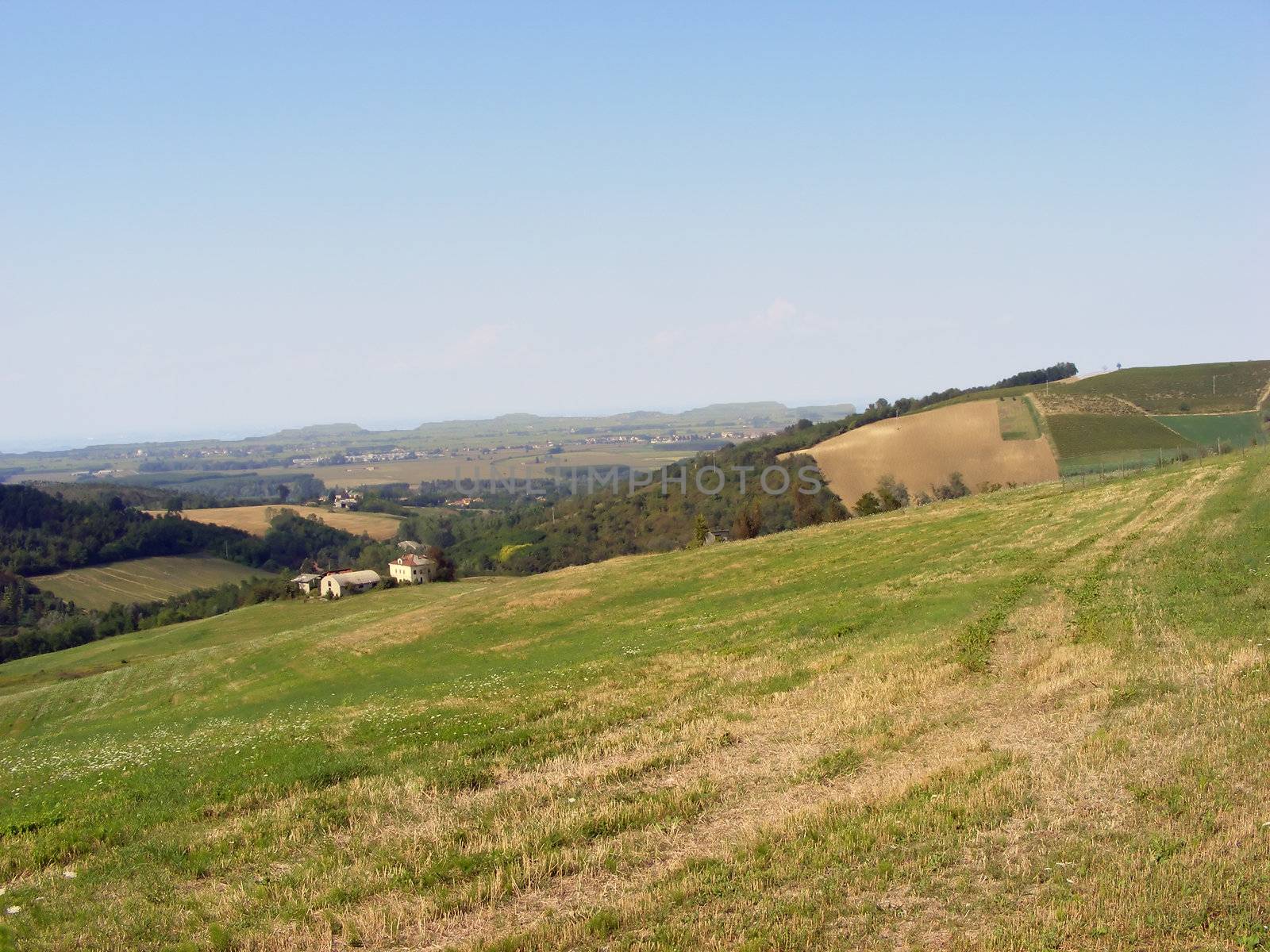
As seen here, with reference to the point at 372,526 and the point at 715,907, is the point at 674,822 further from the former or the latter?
the point at 372,526

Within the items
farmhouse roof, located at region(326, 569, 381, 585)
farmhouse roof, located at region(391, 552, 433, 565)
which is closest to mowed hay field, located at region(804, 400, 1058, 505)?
farmhouse roof, located at region(391, 552, 433, 565)

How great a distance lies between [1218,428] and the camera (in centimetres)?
8000

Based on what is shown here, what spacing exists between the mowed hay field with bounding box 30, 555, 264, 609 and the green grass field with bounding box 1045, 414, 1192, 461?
376ft

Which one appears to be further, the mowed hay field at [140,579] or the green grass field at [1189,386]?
the mowed hay field at [140,579]

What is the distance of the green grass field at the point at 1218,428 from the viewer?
231 feet

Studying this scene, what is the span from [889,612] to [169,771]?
58.3 feet

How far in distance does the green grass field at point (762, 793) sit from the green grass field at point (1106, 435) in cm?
5733

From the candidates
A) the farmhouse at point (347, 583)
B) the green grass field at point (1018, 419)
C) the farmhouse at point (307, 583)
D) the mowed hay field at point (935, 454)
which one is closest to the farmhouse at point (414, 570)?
the farmhouse at point (347, 583)

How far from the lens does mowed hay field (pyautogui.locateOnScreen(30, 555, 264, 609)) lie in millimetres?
128250

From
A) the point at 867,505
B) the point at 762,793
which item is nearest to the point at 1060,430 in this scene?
the point at 867,505

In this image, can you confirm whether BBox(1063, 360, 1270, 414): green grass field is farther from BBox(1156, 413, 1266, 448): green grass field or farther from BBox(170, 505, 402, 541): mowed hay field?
BBox(170, 505, 402, 541): mowed hay field

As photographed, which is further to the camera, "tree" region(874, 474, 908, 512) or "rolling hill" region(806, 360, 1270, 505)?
"tree" region(874, 474, 908, 512)

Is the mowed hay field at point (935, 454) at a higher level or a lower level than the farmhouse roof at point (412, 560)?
higher

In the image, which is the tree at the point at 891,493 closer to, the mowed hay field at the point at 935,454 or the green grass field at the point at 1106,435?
the mowed hay field at the point at 935,454
